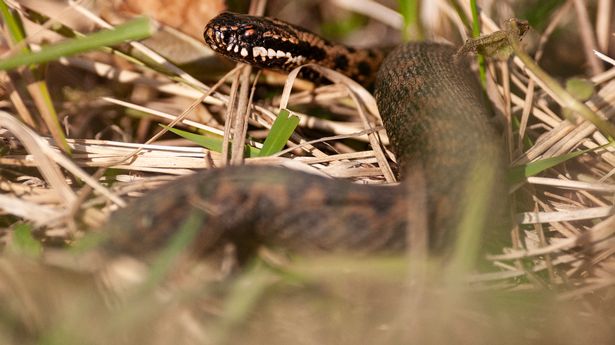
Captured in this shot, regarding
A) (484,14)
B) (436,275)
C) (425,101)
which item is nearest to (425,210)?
(436,275)

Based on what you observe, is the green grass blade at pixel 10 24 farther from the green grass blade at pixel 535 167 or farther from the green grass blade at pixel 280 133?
the green grass blade at pixel 535 167

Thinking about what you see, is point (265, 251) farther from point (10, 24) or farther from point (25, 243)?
point (10, 24)

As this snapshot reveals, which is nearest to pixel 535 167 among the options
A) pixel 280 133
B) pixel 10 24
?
pixel 280 133

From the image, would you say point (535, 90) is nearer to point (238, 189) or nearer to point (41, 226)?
point (238, 189)

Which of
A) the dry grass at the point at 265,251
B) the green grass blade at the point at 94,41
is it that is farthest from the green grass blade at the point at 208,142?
the green grass blade at the point at 94,41

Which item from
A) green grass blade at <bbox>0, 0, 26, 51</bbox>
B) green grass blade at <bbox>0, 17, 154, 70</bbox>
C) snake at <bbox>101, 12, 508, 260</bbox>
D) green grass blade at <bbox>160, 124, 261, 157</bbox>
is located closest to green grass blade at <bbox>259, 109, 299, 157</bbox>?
green grass blade at <bbox>160, 124, 261, 157</bbox>

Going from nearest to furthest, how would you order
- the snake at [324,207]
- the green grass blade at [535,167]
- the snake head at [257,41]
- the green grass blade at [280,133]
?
the snake at [324,207]
the green grass blade at [535,167]
the green grass blade at [280,133]
the snake head at [257,41]
